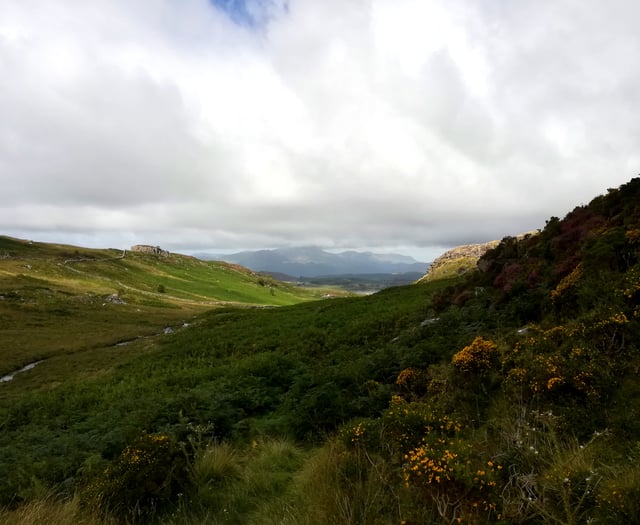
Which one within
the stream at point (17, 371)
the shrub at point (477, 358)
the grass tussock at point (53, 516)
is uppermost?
the shrub at point (477, 358)

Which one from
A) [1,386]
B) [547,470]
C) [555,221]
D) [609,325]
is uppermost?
[555,221]

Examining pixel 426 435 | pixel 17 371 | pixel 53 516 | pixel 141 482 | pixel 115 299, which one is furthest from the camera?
pixel 115 299

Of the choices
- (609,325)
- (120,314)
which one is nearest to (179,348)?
(609,325)

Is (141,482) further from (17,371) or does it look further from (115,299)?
(115,299)

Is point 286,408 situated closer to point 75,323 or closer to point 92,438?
point 92,438

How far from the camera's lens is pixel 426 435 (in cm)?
655

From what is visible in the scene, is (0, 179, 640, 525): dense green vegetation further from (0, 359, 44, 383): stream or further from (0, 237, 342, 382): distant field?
(0, 237, 342, 382): distant field

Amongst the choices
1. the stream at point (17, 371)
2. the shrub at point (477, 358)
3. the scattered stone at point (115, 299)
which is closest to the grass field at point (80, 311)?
the scattered stone at point (115, 299)

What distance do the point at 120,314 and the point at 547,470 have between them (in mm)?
79599

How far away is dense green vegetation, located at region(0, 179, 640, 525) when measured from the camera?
5.07 m

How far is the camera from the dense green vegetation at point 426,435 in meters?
5.07

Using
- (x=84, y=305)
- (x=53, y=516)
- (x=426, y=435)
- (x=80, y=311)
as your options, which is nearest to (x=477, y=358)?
(x=426, y=435)

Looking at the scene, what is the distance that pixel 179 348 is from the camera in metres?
34.5

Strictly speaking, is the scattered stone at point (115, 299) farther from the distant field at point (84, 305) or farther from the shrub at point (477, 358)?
the shrub at point (477, 358)
